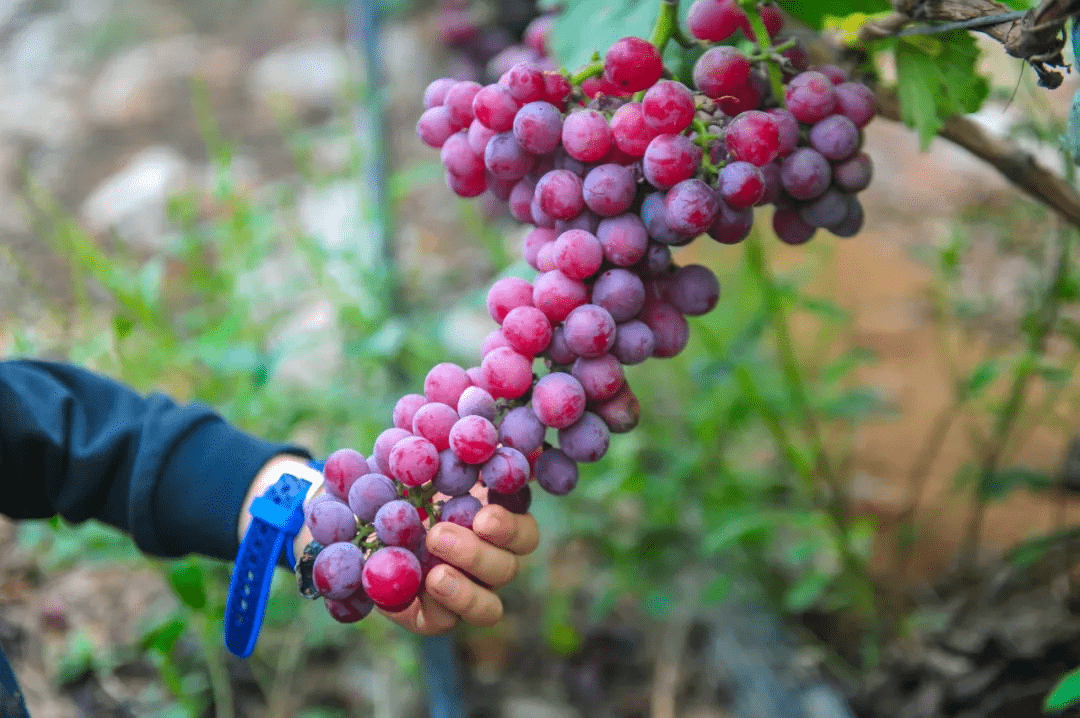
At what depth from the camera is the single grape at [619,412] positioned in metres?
0.53

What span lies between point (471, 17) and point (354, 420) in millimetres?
815

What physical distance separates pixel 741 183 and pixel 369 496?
28 cm

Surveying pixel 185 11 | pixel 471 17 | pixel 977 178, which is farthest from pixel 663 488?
pixel 185 11

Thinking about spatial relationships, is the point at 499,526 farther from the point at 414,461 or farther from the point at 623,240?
the point at 623,240

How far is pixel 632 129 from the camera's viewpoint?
1.61 feet

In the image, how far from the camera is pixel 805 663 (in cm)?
111

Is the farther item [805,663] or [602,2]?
[805,663]

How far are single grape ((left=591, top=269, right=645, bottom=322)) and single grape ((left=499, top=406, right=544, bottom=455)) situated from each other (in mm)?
79

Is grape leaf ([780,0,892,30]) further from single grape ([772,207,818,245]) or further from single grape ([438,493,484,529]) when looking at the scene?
single grape ([438,493,484,529])

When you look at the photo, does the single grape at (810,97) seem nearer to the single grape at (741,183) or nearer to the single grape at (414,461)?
the single grape at (741,183)

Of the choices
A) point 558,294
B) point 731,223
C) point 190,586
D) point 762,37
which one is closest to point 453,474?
point 558,294

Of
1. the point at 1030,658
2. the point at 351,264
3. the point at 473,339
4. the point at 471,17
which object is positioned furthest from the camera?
the point at 473,339

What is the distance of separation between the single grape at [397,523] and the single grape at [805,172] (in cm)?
31

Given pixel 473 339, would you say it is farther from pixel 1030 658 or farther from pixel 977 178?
pixel 977 178
